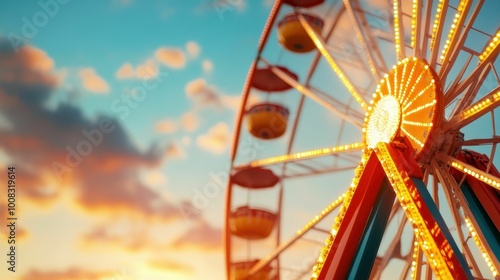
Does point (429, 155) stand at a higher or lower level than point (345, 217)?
higher

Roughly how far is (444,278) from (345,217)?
5.12 ft

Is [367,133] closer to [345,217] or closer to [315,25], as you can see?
[345,217]

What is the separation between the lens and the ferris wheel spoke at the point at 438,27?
7.98 m

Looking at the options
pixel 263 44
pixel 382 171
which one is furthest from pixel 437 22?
pixel 263 44

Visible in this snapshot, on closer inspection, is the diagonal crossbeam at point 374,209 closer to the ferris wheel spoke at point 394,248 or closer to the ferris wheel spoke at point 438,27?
the ferris wheel spoke at point 438,27

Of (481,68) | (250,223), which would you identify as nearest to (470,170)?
(481,68)

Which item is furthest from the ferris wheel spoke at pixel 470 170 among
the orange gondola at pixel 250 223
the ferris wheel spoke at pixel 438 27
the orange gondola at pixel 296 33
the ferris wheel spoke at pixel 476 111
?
the orange gondola at pixel 250 223

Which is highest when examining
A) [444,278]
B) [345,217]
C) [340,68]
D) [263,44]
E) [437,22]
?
[263,44]

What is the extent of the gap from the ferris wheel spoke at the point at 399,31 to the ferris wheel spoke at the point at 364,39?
2.43 feet

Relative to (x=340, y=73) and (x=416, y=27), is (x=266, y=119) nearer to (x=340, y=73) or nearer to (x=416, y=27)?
(x=340, y=73)

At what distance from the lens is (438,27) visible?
8.05 m

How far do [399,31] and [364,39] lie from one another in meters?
0.99

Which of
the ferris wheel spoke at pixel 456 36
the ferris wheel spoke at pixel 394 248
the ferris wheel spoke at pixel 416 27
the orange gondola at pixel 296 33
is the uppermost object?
the orange gondola at pixel 296 33

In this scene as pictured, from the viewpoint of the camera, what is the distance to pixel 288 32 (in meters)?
12.6
